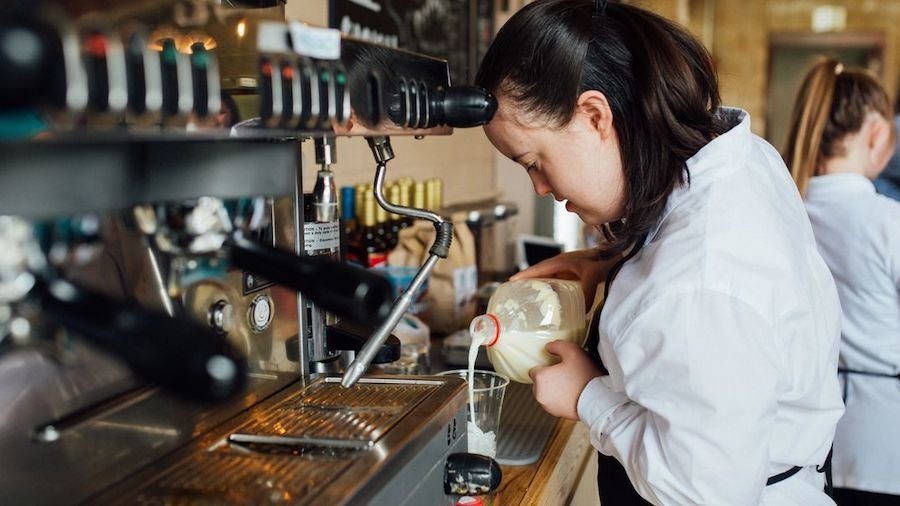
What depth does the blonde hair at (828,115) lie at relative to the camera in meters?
2.08

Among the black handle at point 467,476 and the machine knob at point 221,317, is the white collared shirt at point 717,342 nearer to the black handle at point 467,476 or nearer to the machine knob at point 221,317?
the black handle at point 467,476

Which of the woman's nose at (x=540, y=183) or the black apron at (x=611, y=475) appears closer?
the woman's nose at (x=540, y=183)

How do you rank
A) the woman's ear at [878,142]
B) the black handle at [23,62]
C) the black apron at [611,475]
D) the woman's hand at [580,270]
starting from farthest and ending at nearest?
the woman's ear at [878,142] < the woman's hand at [580,270] < the black apron at [611,475] < the black handle at [23,62]

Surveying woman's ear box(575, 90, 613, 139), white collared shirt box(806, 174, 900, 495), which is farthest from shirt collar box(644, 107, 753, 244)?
white collared shirt box(806, 174, 900, 495)

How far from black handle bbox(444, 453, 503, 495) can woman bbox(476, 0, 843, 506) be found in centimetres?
17

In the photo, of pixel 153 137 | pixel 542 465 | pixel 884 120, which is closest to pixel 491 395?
pixel 542 465

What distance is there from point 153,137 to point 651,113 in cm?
64

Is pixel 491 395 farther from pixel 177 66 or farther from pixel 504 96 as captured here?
pixel 177 66

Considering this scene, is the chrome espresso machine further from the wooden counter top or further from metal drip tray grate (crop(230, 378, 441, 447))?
Answer: the wooden counter top

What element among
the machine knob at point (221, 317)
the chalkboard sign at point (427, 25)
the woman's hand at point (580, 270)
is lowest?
the woman's hand at point (580, 270)

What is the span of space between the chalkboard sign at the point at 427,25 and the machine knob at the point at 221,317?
0.79 m

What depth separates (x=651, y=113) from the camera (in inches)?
39.1

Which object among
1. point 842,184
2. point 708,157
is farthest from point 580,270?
point 842,184

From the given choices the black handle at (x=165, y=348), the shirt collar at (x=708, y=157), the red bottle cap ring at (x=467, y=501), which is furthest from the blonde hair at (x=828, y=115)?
the black handle at (x=165, y=348)
